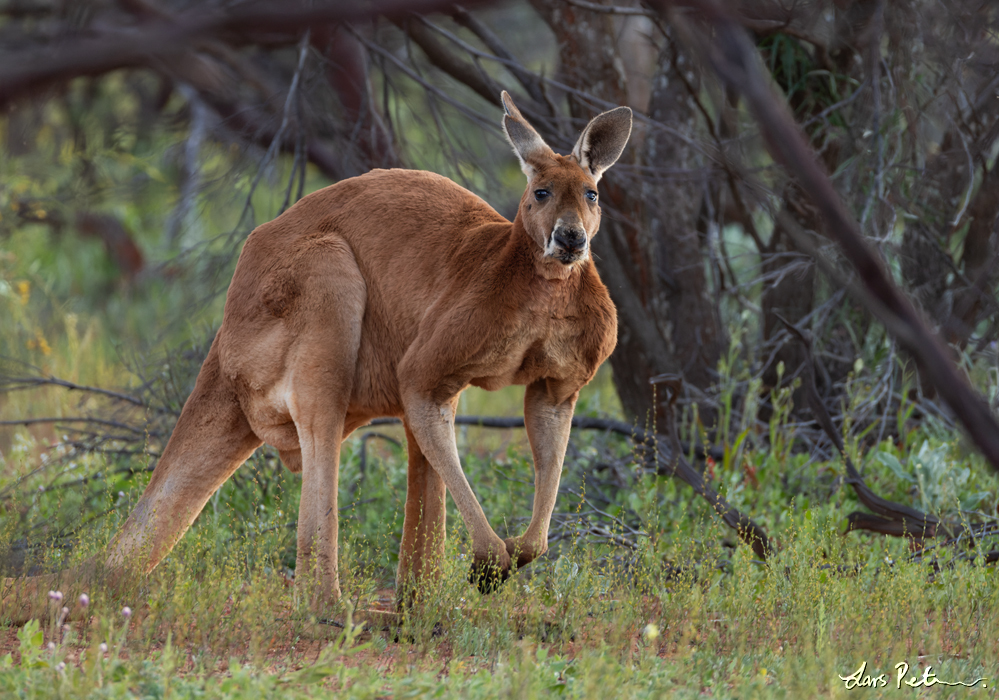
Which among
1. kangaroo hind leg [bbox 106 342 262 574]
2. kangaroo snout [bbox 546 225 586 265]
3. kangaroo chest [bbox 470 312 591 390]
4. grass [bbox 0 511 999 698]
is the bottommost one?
grass [bbox 0 511 999 698]

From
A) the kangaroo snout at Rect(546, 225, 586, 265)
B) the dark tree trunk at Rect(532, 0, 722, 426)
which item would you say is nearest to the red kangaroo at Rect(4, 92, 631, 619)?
the kangaroo snout at Rect(546, 225, 586, 265)

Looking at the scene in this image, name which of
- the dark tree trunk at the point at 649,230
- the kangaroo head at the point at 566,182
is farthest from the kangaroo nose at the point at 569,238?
the dark tree trunk at the point at 649,230

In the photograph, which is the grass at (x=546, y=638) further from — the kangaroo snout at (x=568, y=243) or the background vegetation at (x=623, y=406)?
the kangaroo snout at (x=568, y=243)

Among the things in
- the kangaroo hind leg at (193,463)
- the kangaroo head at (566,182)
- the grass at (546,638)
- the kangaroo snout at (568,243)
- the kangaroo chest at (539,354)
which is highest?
the kangaroo head at (566,182)

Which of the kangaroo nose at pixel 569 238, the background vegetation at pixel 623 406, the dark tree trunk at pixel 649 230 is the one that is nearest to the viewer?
the background vegetation at pixel 623 406

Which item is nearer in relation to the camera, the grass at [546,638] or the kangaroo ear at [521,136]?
the grass at [546,638]

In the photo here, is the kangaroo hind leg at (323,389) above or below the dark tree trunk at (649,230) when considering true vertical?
below

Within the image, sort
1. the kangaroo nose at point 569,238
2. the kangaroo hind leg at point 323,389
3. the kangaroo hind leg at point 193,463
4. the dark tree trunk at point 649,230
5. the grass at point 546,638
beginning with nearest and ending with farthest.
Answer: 1. the grass at point 546,638
2. the kangaroo nose at point 569,238
3. the kangaroo hind leg at point 323,389
4. the kangaroo hind leg at point 193,463
5. the dark tree trunk at point 649,230

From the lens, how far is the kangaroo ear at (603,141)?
11.5 feet

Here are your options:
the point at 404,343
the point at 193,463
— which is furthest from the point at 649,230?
the point at 193,463

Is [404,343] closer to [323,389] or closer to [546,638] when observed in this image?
[323,389]

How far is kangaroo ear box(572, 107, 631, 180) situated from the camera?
350 centimetres

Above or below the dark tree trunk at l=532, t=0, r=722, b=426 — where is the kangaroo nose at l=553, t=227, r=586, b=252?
below

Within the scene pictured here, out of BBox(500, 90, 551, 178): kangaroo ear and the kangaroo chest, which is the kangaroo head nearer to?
BBox(500, 90, 551, 178): kangaroo ear
